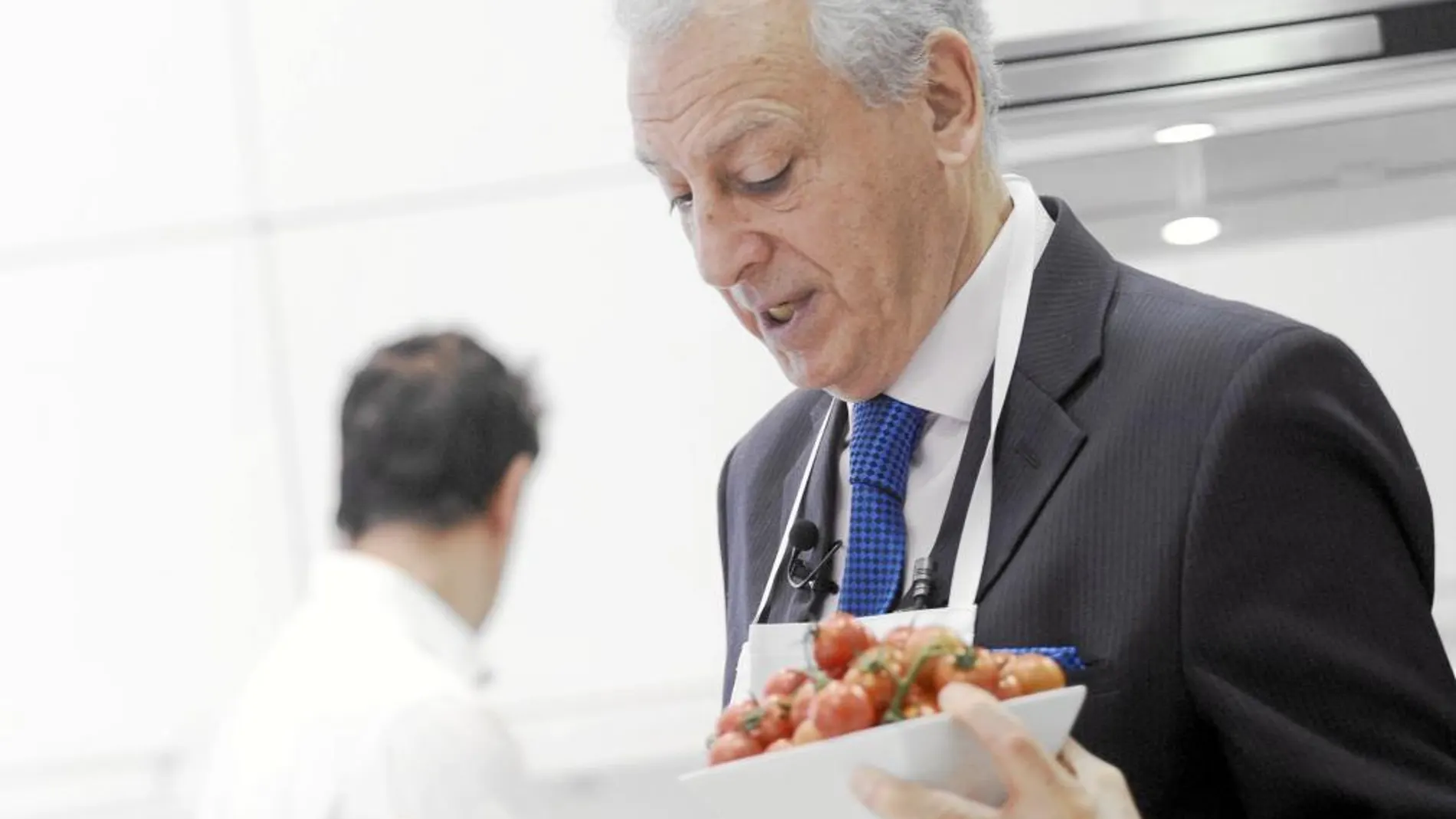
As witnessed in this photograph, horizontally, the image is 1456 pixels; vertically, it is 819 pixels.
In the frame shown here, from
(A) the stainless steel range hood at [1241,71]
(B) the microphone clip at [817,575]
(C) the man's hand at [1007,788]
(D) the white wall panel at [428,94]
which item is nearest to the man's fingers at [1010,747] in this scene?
(C) the man's hand at [1007,788]

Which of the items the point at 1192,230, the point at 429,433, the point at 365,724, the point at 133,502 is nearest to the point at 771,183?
the point at 1192,230

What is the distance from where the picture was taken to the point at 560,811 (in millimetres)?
2498

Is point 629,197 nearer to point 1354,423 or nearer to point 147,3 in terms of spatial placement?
point 147,3

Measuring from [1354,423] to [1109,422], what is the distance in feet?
0.41

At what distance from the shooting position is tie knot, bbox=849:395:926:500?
113 cm

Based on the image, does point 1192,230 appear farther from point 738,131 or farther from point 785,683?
point 785,683

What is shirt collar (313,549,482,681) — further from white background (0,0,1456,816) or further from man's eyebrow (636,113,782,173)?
man's eyebrow (636,113,782,173)

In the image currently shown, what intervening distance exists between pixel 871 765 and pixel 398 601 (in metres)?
1.19

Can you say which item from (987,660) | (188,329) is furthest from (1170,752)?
(188,329)

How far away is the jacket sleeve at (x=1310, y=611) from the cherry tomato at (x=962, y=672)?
0.47 feet

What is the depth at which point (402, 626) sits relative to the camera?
6.38 feet

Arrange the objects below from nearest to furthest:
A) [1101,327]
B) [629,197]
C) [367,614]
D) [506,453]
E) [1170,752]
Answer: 1. [1170,752]
2. [1101,327]
3. [367,614]
4. [506,453]
5. [629,197]

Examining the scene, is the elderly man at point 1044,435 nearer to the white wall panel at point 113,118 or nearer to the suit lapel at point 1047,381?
the suit lapel at point 1047,381

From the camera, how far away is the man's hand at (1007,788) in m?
0.81
